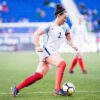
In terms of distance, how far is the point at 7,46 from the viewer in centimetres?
3534

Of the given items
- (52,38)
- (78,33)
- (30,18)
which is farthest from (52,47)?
(30,18)

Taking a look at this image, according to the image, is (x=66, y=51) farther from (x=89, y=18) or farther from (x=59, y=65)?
(x=59, y=65)

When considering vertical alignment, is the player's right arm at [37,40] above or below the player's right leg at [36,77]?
above

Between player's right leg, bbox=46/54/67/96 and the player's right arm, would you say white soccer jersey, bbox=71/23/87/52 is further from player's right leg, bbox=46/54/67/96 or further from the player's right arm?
the player's right arm

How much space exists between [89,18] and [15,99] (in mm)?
32500

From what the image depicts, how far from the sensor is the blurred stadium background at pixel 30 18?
35344mm

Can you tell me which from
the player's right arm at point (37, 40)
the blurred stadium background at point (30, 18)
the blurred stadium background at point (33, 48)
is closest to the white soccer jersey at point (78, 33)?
the blurred stadium background at point (33, 48)

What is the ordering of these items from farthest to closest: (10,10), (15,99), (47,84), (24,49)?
(10,10) → (24,49) → (47,84) → (15,99)

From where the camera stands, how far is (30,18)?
44594 mm

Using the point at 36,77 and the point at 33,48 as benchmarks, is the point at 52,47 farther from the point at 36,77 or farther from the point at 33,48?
the point at 33,48

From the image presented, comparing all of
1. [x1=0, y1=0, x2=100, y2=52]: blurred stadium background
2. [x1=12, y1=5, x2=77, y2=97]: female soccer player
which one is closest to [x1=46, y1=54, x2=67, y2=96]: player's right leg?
[x1=12, y1=5, x2=77, y2=97]: female soccer player

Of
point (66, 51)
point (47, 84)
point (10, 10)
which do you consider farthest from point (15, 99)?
point (10, 10)

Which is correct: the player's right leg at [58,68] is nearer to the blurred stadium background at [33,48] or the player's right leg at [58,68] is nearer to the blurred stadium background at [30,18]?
the blurred stadium background at [33,48]

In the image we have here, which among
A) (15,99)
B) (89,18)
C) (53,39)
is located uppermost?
(89,18)
